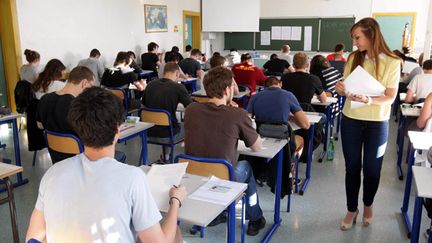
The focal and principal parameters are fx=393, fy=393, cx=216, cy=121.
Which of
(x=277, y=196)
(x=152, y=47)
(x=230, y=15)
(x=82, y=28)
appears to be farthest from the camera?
(x=230, y=15)

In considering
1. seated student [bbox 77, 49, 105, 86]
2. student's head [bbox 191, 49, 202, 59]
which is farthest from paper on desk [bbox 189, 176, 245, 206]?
student's head [bbox 191, 49, 202, 59]

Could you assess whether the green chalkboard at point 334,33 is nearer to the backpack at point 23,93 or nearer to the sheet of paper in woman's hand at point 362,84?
the backpack at point 23,93

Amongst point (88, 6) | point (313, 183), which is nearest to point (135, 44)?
point (88, 6)

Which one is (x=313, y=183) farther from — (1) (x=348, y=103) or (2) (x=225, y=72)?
(2) (x=225, y=72)

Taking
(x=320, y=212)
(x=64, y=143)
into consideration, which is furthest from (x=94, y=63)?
(x=320, y=212)

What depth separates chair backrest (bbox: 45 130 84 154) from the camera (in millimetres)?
3201

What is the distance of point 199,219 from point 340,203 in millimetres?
2319

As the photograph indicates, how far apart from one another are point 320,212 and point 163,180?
6.76 feet

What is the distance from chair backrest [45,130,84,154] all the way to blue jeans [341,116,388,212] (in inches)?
82.9

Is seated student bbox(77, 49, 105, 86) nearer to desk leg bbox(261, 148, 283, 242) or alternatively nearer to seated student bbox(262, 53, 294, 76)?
seated student bbox(262, 53, 294, 76)

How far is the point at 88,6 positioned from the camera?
7.82 meters

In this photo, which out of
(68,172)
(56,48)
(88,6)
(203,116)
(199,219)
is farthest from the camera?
(88,6)

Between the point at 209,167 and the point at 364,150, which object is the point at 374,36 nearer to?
the point at 364,150

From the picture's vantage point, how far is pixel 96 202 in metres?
1.38
